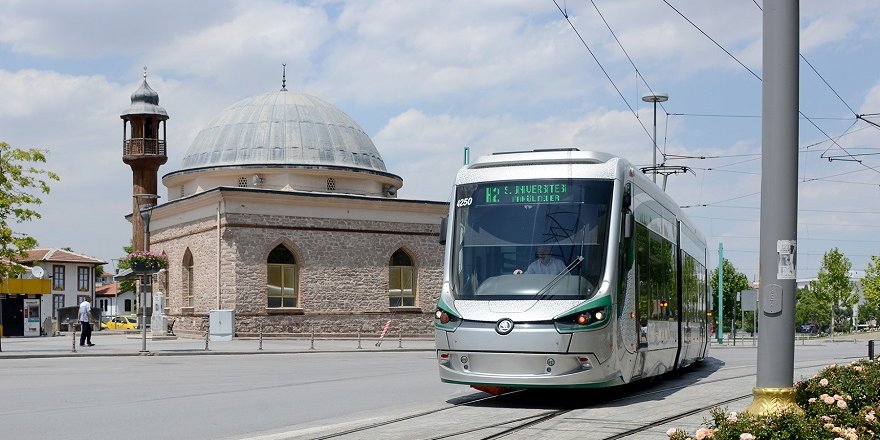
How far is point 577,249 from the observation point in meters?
12.9

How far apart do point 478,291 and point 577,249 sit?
4.29ft

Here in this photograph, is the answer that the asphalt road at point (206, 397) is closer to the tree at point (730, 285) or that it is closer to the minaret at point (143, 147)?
the minaret at point (143, 147)

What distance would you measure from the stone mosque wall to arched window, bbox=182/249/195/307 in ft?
0.60

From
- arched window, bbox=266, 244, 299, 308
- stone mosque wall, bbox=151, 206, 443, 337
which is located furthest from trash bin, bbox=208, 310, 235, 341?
arched window, bbox=266, 244, 299, 308

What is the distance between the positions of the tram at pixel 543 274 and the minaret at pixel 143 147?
138ft

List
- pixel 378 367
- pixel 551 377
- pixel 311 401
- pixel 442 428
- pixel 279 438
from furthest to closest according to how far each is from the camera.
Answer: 1. pixel 378 367
2. pixel 311 401
3. pixel 551 377
4. pixel 442 428
5. pixel 279 438

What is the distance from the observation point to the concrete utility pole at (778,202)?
854cm

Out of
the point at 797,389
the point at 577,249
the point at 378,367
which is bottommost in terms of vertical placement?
the point at 378,367

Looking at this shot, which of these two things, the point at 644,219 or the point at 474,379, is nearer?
the point at 474,379

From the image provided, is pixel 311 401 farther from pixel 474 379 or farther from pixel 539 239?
pixel 539 239

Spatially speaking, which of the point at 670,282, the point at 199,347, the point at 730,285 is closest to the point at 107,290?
the point at 730,285

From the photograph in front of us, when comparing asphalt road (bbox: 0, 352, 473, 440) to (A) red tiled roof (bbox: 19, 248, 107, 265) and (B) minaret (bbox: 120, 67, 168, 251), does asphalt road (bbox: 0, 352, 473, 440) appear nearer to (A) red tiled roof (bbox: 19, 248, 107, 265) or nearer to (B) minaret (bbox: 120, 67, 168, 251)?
(B) minaret (bbox: 120, 67, 168, 251)

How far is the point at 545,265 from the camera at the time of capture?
12820 millimetres

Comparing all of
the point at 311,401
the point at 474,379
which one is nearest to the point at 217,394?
the point at 311,401
